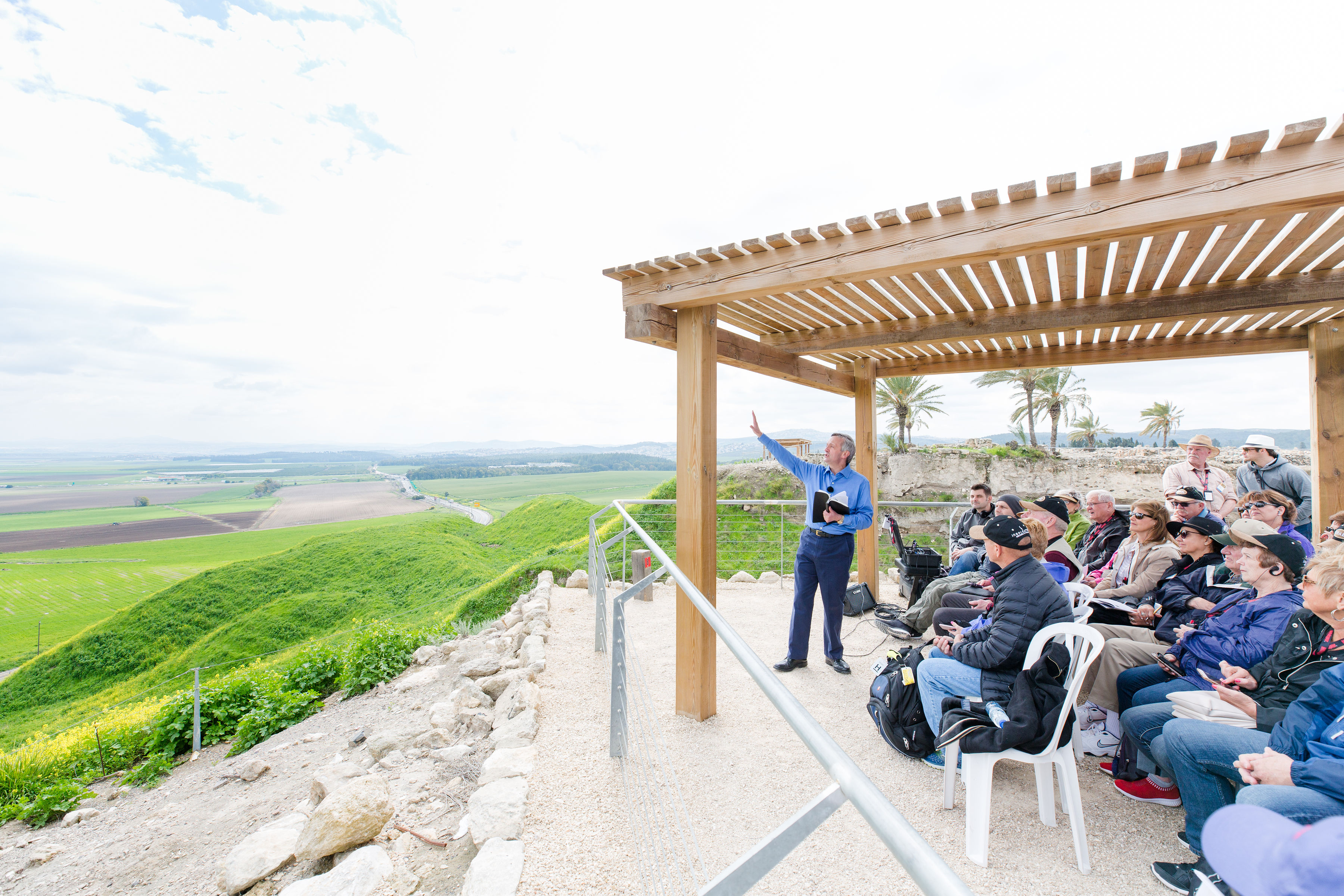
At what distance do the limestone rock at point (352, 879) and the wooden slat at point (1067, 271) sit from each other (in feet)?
14.1

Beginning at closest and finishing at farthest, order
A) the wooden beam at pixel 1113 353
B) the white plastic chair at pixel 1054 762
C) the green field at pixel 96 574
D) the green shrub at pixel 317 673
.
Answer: the white plastic chair at pixel 1054 762, the wooden beam at pixel 1113 353, the green shrub at pixel 317 673, the green field at pixel 96 574

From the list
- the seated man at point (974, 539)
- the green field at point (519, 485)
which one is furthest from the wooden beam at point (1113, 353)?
the green field at point (519, 485)

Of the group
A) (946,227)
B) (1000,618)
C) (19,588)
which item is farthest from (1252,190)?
(19,588)

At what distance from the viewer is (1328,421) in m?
4.32

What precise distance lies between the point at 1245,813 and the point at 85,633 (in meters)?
41.1

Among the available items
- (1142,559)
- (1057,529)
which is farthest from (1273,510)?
(1057,529)

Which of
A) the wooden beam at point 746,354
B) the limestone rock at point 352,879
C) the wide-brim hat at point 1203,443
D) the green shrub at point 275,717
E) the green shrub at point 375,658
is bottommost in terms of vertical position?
the green shrub at point 275,717

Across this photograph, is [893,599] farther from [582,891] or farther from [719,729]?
[582,891]

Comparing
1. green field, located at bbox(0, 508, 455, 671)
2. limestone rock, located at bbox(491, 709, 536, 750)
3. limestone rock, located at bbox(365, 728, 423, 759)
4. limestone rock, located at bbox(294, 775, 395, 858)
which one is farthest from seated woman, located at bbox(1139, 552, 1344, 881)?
green field, located at bbox(0, 508, 455, 671)

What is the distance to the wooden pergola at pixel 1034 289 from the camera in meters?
2.21

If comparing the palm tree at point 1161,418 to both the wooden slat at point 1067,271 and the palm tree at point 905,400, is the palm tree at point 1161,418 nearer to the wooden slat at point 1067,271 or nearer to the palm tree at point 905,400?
the palm tree at point 905,400

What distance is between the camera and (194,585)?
100ft

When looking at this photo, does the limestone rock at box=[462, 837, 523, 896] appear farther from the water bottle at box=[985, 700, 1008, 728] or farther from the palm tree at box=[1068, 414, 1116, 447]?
the palm tree at box=[1068, 414, 1116, 447]

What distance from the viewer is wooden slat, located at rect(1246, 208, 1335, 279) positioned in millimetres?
2666
